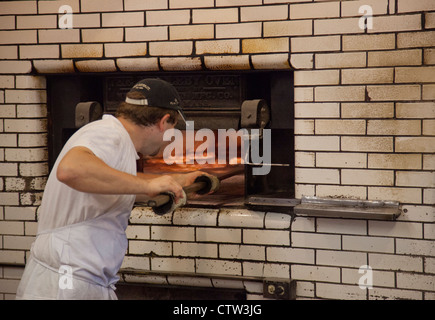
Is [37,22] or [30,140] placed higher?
[37,22]

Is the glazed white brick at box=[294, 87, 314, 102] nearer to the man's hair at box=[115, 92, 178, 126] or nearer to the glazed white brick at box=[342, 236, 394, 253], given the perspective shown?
the glazed white brick at box=[342, 236, 394, 253]

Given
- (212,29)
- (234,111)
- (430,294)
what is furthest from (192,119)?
(430,294)

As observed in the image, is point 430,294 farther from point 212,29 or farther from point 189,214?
point 212,29

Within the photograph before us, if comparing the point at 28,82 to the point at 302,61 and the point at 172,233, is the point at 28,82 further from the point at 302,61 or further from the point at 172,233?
the point at 302,61

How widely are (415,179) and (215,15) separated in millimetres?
1665

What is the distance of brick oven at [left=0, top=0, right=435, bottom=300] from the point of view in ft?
12.5

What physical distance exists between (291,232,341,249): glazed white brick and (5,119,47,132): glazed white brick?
1.99 m

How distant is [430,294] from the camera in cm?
382

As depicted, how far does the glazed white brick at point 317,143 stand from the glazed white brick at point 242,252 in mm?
734

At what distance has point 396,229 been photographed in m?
3.84

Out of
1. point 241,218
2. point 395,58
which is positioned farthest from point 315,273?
point 395,58

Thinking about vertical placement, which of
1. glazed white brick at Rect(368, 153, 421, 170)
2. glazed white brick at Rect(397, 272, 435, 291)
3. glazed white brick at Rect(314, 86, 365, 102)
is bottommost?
glazed white brick at Rect(397, 272, 435, 291)

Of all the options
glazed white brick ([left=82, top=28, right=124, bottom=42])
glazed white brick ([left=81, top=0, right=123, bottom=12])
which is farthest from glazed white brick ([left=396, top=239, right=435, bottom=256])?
glazed white brick ([left=81, top=0, right=123, bottom=12])

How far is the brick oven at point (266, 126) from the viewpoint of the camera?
12.5 feet
